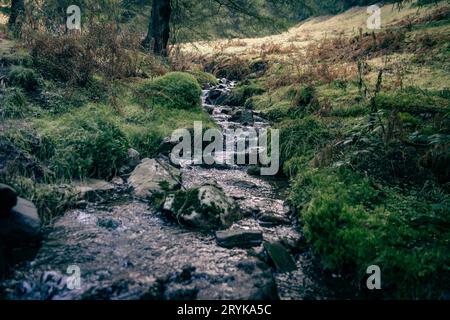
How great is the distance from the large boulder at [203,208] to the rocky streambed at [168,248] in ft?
0.04

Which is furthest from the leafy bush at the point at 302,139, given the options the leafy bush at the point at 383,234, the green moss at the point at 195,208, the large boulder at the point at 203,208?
the green moss at the point at 195,208

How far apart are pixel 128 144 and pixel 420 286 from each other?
16.5 feet

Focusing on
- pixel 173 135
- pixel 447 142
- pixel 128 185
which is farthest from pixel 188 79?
pixel 447 142

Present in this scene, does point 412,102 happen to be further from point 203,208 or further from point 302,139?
point 203,208

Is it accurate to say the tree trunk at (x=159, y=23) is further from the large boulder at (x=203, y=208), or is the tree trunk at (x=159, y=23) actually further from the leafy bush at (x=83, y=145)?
the large boulder at (x=203, y=208)

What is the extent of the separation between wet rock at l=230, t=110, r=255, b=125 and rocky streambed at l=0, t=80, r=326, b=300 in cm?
392

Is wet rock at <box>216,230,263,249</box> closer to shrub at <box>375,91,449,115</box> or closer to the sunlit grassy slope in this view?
shrub at <box>375,91,449,115</box>

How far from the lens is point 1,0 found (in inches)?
632

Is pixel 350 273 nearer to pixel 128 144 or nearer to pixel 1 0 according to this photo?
pixel 128 144

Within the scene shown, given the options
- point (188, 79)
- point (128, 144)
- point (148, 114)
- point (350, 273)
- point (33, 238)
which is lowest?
point (350, 273)

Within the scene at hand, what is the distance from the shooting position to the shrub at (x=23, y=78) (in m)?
7.69

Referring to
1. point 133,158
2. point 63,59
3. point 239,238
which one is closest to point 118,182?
point 133,158

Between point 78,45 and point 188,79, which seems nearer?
point 78,45

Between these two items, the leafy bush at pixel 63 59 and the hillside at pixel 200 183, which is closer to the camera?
the hillside at pixel 200 183
